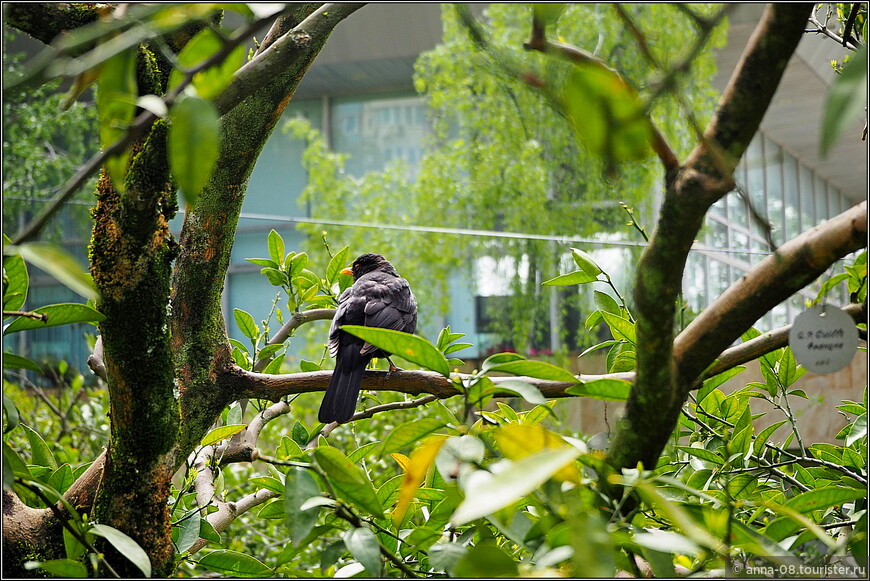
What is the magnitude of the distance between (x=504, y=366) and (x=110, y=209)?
377mm

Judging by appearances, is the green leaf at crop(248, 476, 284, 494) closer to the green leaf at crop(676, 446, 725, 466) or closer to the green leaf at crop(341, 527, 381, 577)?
the green leaf at crop(341, 527, 381, 577)

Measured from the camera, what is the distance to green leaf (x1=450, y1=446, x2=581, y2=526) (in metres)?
0.33

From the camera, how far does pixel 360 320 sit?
148cm

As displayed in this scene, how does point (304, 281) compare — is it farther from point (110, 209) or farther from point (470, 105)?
point (470, 105)

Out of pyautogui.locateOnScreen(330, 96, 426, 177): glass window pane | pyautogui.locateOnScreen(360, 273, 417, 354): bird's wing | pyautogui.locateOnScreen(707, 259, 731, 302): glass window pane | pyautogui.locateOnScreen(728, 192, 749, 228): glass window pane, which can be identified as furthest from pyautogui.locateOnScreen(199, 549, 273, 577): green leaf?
pyautogui.locateOnScreen(330, 96, 426, 177): glass window pane

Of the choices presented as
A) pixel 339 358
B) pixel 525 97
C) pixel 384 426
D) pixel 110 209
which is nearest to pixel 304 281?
pixel 339 358

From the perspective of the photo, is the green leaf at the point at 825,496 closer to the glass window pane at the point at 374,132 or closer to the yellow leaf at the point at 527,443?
the yellow leaf at the point at 527,443

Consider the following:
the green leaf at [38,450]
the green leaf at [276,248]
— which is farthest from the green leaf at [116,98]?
the green leaf at [276,248]

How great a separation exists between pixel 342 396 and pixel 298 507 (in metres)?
0.63

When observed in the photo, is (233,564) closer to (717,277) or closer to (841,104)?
(841,104)

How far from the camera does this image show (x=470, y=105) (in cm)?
449

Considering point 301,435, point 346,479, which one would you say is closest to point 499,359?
point 346,479

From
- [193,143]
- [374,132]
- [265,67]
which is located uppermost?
[374,132]

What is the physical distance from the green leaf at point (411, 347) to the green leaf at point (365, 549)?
0.42 feet
